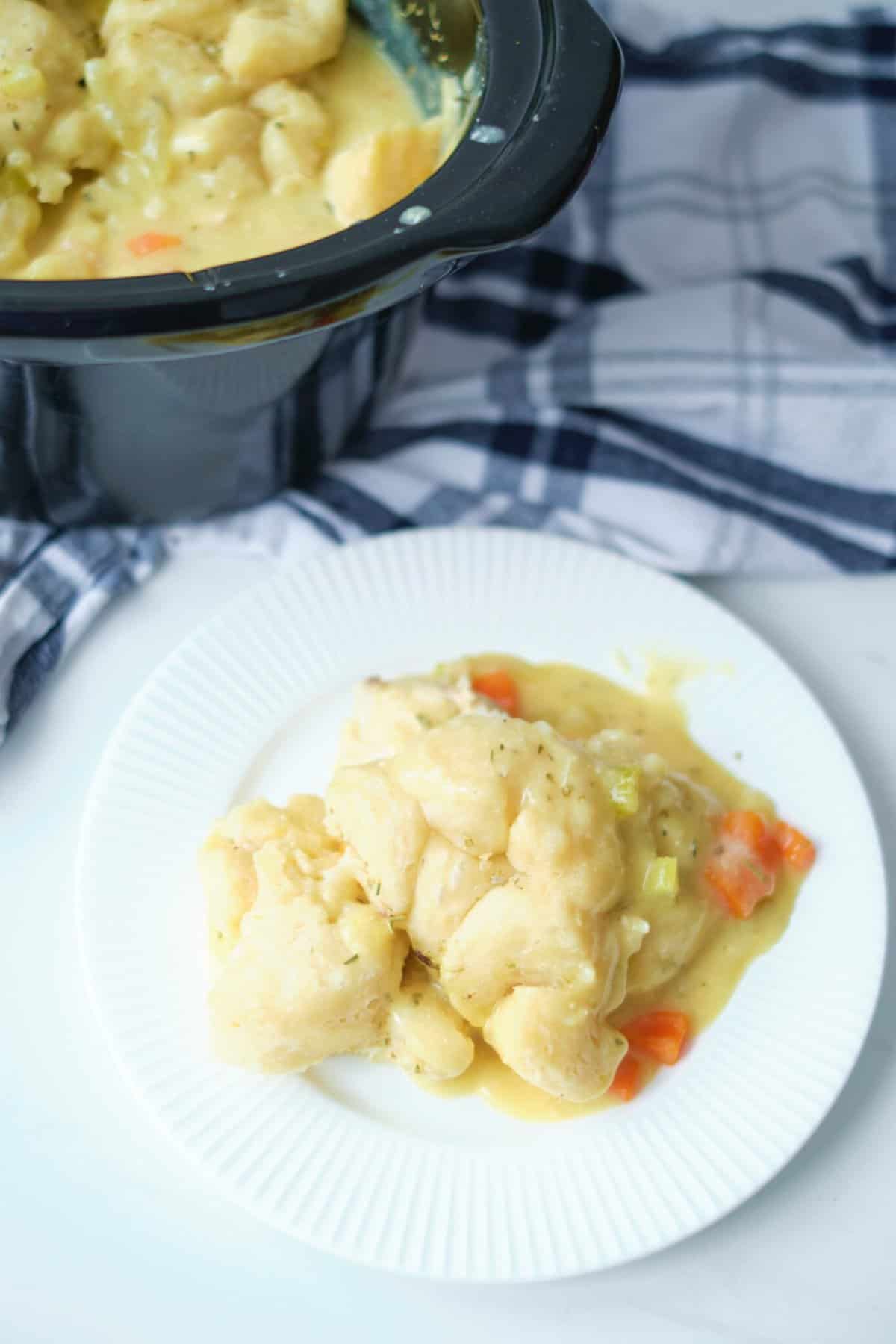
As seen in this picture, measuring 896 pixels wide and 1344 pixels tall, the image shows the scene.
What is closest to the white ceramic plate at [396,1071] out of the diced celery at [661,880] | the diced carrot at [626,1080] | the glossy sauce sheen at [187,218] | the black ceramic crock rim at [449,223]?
the diced carrot at [626,1080]

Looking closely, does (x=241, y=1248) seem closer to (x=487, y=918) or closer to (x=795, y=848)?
(x=487, y=918)

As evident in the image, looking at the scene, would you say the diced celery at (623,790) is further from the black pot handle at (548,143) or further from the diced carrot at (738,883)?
the black pot handle at (548,143)

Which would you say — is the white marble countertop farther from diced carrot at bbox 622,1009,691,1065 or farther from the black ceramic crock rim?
the black ceramic crock rim

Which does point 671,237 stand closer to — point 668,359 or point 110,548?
point 668,359

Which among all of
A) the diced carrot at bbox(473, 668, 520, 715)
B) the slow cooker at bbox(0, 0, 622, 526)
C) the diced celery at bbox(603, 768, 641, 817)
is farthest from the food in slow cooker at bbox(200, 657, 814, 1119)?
the slow cooker at bbox(0, 0, 622, 526)

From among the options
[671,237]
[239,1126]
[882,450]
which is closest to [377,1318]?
[239,1126]
